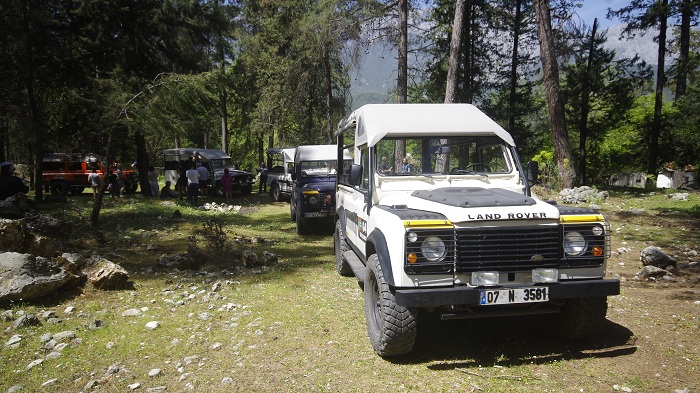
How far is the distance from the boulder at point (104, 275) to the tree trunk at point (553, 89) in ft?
42.6

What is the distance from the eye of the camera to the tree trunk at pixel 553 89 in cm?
1429

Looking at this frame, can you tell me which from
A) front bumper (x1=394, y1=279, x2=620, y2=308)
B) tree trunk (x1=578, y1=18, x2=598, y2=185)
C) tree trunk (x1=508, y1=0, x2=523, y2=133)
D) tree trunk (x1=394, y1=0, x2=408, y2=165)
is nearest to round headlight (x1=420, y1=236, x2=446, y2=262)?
front bumper (x1=394, y1=279, x2=620, y2=308)

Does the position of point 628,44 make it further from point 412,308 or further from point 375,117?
point 412,308

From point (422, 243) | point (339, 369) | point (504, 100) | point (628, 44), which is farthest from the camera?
point (504, 100)

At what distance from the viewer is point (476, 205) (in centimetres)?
391

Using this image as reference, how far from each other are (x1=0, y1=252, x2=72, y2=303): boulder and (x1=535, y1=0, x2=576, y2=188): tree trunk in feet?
45.1

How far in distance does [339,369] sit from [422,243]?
139 centimetres

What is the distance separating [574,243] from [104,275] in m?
5.83

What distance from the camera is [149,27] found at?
1817cm

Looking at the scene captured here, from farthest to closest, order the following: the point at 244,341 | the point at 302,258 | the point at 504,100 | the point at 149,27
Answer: the point at 504,100 < the point at 149,27 < the point at 302,258 < the point at 244,341

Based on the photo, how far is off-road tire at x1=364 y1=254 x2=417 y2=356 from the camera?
3.85 metres

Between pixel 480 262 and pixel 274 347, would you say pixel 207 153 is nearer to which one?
pixel 274 347

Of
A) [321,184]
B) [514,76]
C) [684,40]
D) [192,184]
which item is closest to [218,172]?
[192,184]

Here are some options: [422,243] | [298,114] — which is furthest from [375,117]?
[298,114]
